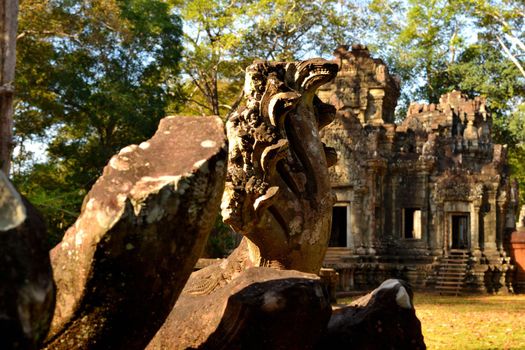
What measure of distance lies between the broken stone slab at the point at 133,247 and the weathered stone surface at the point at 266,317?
344 millimetres

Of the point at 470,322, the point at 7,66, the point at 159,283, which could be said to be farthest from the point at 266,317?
the point at 7,66

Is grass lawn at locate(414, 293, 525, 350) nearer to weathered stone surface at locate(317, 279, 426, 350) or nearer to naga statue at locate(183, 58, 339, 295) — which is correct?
naga statue at locate(183, 58, 339, 295)

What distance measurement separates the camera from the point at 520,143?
111 ft

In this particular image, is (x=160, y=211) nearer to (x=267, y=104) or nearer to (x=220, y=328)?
(x=220, y=328)

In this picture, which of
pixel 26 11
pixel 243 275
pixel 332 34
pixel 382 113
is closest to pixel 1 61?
pixel 26 11

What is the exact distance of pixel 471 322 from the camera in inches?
479

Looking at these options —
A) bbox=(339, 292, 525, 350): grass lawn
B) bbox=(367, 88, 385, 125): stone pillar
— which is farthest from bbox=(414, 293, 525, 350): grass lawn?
bbox=(367, 88, 385, 125): stone pillar

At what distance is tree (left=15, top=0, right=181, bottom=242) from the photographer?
2114 cm

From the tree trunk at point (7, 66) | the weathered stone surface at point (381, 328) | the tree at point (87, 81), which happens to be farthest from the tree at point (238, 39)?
the weathered stone surface at point (381, 328)

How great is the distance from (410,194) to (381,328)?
2134cm

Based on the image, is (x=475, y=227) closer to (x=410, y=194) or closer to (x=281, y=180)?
(x=410, y=194)

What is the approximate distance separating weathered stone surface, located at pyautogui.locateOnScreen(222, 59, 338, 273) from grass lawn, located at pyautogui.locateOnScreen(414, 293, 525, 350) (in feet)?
12.1

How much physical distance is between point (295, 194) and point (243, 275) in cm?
272

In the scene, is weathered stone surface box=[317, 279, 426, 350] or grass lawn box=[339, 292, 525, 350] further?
grass lawn box=[339, 292, 525, 350]
